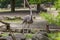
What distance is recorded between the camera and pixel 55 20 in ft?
9.12

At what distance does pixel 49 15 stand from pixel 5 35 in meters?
4.56

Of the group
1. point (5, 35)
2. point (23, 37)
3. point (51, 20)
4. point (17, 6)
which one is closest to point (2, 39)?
point (5, 35)

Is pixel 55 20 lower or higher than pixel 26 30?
higher

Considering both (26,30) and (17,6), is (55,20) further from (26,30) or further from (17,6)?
(17,6)

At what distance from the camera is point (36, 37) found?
639cm

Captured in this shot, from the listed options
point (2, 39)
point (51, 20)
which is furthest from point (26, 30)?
point (51, 20)

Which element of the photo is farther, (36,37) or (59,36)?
(36,37)

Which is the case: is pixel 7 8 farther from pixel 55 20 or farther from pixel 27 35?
pixel 55 20

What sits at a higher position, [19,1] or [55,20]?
[55,20]

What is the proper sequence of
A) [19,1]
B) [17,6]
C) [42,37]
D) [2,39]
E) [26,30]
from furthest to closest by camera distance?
[17,6] < [19,1] < [26,30] < [2,39] < [42,37]

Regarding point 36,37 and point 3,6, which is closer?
point 36,37

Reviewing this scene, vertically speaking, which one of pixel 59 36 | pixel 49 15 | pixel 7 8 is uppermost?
pixel 49 15

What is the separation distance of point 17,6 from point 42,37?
729 inches

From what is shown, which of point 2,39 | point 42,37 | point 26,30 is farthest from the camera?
point 26,30
